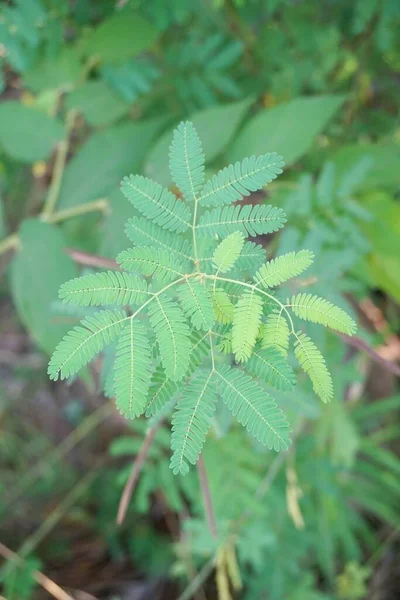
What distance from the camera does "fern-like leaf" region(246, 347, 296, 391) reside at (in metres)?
0.68

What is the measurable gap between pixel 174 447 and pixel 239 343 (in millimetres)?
138

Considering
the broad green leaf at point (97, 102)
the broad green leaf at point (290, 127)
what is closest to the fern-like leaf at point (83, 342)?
the broad green leaf at point (290, 127)

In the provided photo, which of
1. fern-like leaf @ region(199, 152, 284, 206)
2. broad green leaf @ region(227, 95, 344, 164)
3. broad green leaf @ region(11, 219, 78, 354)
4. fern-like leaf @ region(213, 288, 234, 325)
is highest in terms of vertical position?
fern-like leaf @ region(199, 152, 284, 206)

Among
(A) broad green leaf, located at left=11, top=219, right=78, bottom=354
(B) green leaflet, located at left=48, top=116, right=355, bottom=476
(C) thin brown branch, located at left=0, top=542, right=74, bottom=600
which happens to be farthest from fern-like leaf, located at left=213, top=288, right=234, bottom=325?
(C) thin brown branch, located at left=0, top=542, right=74, bottom=600

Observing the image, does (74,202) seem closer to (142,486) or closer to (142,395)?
(142,486)

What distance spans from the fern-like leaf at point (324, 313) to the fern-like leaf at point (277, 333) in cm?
3

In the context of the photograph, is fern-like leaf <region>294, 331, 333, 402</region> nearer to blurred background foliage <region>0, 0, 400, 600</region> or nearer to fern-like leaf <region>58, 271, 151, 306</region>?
fern-like leaf <region>58, 271, 151, 306</region>

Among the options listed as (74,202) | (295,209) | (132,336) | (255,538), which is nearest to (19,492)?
(255,538)

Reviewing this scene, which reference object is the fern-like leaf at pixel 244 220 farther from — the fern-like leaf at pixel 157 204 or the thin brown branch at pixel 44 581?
the thin brown branch at pixel 44 581

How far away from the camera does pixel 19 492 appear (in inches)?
82.5

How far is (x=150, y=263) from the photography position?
0.72 meters

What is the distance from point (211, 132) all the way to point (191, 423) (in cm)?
90

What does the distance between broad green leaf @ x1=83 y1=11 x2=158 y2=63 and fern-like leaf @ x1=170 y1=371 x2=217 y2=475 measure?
3.39 feet

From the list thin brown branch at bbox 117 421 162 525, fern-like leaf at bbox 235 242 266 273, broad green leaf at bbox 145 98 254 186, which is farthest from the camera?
broad green leaf at bbox 145 98 254 186
